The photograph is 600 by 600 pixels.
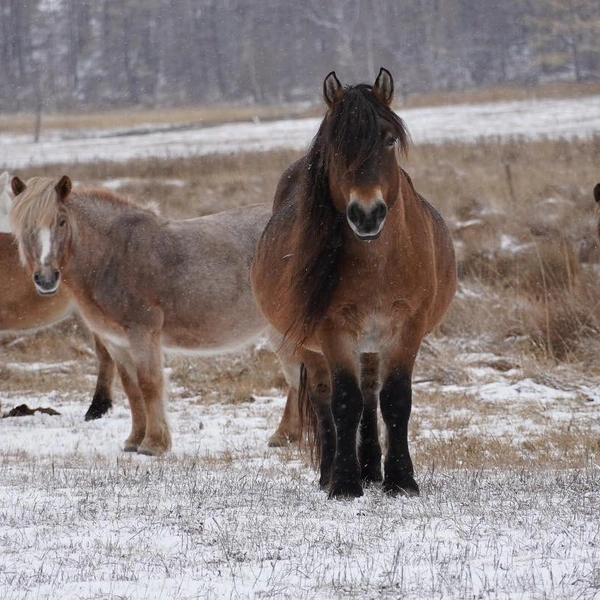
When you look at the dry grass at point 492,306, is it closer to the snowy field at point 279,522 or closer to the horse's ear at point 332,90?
the snowy field at point 279,522

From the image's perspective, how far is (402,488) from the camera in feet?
17.5

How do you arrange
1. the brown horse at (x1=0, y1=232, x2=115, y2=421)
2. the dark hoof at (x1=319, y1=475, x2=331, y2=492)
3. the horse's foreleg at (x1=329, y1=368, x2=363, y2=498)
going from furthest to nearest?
the brown horse at (x1=0, y1=232, x2=115, y2=421) < the dark hoof at (x1=319, y1=475, x2=331, y2=492) < the horse's foreleg at (x1=329, y1=368, x2=363, y2=498)

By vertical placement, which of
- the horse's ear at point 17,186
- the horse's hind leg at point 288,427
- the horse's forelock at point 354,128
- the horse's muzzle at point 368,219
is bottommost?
the horse's hind leg at point 288,427

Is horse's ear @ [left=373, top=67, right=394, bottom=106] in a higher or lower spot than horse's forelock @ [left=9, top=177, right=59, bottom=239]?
higher

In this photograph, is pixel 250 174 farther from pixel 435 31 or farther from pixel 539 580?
pixel 435 31

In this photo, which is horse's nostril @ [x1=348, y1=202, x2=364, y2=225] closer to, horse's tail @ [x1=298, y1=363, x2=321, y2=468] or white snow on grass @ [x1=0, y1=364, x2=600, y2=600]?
white snow on grass @ [x1=0, y1=364, x2=600, y2=600]

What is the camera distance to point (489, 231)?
54.3ft

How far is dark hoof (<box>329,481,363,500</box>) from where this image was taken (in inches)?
209

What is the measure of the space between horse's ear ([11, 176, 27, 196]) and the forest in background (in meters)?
45.4

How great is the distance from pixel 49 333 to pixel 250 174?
989 cm

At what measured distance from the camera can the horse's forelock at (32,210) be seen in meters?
8.47

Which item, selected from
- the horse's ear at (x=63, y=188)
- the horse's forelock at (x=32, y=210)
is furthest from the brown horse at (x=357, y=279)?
the horse's ear at (x=63, y=188)

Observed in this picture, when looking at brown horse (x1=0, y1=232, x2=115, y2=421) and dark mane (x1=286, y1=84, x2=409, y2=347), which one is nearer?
dark mane (x1=286, y1=84, x2=409, y2=347)

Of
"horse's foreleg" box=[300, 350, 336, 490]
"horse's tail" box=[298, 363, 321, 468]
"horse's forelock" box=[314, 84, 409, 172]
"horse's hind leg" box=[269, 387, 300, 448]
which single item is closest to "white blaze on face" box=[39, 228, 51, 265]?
"horse's hind leg" box=[269, 387, 300, 448]
